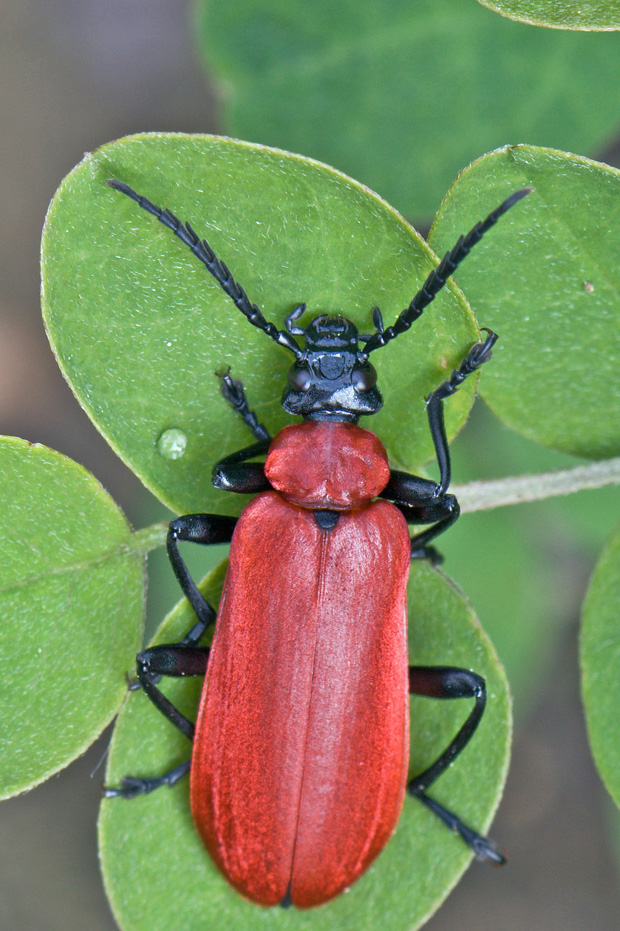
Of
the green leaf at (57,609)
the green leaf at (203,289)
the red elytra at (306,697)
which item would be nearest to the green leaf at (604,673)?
the red elytra at (306,697)

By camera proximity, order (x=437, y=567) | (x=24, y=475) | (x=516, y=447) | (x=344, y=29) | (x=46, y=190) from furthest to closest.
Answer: (x=46, y=190), (x=516, y=447), (x=344, y=29), (x=437, y=567), (x=24, y=475)

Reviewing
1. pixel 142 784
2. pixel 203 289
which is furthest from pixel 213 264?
pixel 142 784

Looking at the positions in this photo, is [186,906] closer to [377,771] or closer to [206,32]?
[377,771]

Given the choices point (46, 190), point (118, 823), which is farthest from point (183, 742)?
point (46, 190)

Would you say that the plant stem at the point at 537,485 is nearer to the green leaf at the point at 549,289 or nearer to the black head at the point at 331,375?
the green leaf at the point at 549,289

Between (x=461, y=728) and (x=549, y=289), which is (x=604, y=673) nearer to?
(x=461, y=728)

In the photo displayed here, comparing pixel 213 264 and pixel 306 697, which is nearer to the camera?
pixel 213 264
